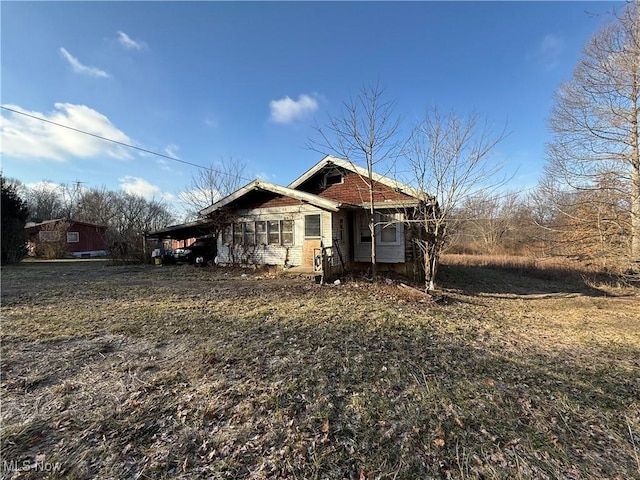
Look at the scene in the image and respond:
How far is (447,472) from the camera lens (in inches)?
85.4

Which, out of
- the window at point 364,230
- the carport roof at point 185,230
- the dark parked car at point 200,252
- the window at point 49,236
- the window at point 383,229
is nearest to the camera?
the window at point 383,229

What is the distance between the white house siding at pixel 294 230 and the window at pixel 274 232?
0.48 ft

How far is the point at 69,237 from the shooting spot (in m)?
25.3

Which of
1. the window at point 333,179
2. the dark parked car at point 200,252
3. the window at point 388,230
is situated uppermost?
the window at point 333,179

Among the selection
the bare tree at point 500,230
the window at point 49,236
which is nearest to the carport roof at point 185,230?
the window at point 49,236

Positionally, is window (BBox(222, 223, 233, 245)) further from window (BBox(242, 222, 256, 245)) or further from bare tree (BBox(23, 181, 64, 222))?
bare tree (BBox(23, 181, 64, 222))

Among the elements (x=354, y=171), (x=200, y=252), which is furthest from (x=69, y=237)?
(x=354, y=171)

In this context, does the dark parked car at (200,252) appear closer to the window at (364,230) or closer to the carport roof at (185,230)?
the carport roof at (185,230)

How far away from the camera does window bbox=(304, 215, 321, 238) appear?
1170 cm

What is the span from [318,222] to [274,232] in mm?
2336

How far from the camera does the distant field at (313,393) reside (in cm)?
227

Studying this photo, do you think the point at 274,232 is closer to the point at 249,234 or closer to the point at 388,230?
the point at 249,234

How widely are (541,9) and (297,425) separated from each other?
474 inches

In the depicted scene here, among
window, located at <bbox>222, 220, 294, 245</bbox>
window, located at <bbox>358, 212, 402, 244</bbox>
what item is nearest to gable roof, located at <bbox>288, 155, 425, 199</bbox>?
window, located at <bbox>358, 212, 402, 244</bbox>
